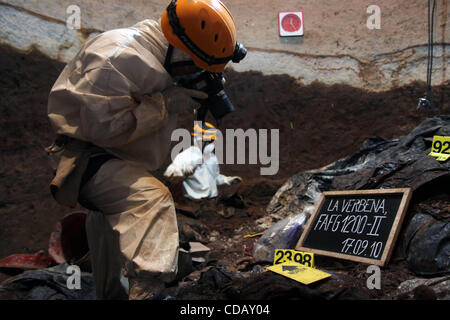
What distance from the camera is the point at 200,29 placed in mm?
1828

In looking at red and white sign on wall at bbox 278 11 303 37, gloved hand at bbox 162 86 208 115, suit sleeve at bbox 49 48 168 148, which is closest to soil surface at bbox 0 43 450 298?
red and white sign on wall at bbox 278 11 303 37

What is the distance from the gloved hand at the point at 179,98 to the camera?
191 centimetres

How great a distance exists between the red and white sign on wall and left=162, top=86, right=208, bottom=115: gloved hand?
5485 mm

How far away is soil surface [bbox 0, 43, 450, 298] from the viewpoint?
13.0 feet

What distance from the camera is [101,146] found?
1839mm

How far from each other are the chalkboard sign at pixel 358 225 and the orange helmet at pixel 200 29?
4.88 feet

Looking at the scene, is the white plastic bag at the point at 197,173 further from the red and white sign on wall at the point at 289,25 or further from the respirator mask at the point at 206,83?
the red and white sign on wall at the point at 289,25

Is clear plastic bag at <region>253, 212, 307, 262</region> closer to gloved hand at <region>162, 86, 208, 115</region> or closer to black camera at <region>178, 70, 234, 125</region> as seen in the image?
black camera at <region>178, 70, 234, 125</region>

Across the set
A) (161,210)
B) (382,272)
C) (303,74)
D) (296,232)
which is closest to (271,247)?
(296,232)

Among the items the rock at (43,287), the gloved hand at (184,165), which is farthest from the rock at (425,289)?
the gloved hand at (184,165)

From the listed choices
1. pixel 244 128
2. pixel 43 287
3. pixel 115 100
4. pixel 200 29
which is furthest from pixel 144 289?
pixel 244 128

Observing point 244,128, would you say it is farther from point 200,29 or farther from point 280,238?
point 200,29

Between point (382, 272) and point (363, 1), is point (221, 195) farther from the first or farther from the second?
point (363, 1)

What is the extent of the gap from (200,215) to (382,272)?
3.13 m
